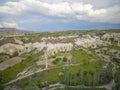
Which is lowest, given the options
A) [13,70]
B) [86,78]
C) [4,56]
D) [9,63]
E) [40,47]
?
[13,70]

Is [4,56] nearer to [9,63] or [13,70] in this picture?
[9,63]

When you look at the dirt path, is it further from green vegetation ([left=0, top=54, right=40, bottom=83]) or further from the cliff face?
the cliff face

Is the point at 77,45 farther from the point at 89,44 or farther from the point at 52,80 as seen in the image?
the point at 52,80

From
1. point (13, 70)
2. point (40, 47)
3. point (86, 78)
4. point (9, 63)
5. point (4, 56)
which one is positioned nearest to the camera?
point (86, 78)

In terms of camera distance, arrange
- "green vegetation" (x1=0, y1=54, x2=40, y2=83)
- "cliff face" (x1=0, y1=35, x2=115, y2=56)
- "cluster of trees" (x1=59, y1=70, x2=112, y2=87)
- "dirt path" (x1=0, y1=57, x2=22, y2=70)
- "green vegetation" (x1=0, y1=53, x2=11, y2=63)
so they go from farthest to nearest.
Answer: "cliff face" (x1=0, y1=35, x2=115, y2=56) < "green vegetation" (x1=0, y1=53, x2=11, y2=63) < "dirt path" (x1=0, y1=57, x2=22, y2=70) < "green vegetation" (x1=0, y1=54, x2=40, y2=83) < "cluster of trees" (x1=59, y1=70, x2=112, y2=87)

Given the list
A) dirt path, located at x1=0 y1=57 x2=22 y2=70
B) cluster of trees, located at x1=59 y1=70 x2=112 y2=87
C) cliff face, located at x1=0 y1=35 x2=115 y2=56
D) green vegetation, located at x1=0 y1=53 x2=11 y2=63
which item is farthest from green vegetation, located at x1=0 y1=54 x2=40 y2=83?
cluster of trees, located at x1=59 y1=70 x2=112 y2=87

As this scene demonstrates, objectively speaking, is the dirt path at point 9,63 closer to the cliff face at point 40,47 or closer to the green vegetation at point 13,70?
the green vegetation at point 13,70

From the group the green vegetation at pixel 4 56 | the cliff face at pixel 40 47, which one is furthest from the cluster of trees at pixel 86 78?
the green vegetation at pixel 4 56

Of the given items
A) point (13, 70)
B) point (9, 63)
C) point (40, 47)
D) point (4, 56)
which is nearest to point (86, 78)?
point (13, 70)

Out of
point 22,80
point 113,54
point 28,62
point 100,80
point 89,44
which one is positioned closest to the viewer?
point 100,80

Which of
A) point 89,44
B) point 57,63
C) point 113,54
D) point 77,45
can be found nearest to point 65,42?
point 77,45

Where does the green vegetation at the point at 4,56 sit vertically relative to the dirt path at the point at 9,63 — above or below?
above
